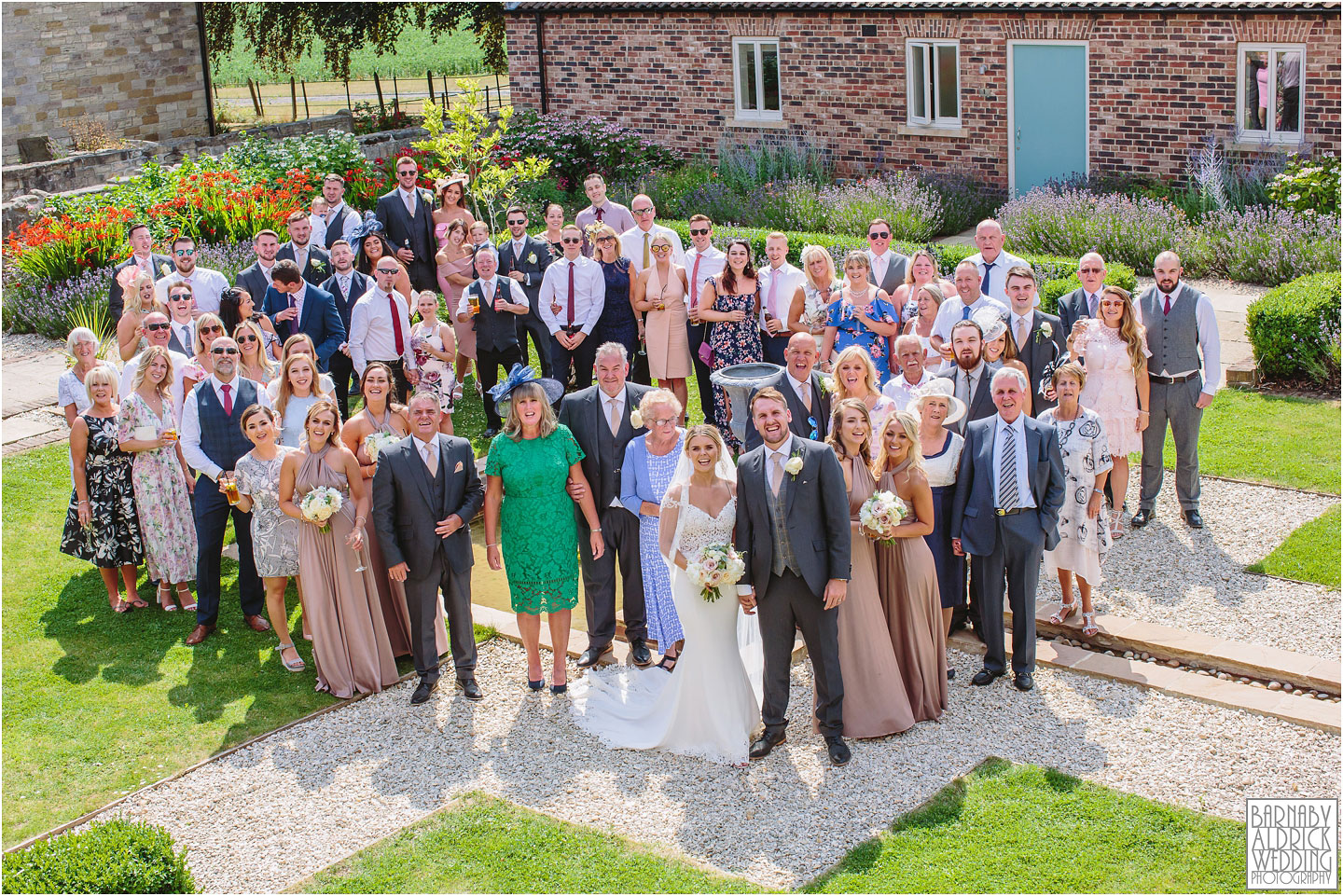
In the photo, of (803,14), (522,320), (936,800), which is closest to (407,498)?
(936,800)

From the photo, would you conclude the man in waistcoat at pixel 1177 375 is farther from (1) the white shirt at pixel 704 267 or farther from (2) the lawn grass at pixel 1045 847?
(2) the lawn grass at pixel 1045 847

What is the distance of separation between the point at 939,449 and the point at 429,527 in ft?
9.95

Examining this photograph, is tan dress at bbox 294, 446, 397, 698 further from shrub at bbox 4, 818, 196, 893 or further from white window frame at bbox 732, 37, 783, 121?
white window frame at bbox 732, 37, 783, 121

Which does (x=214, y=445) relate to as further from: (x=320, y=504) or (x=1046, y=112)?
(x=1046, y=112)

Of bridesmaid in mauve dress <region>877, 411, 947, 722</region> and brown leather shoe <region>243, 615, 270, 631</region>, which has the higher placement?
bridesmaid in mauve dress <region>877, 411, 947, 722</region>

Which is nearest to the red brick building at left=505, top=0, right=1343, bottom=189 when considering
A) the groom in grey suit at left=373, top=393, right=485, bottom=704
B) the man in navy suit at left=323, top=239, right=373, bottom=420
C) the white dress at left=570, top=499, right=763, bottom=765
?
the man in navy suit at left=323, top=239, right=373, bottom=420

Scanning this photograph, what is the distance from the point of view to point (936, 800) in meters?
6.79

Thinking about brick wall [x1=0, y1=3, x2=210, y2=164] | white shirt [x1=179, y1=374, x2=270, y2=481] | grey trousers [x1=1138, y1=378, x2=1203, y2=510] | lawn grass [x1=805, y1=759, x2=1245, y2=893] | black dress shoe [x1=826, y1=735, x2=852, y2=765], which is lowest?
lawn grass [x1=805, y1=759, x2=1245, y2=893]

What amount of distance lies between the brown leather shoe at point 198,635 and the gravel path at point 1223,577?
5714mm

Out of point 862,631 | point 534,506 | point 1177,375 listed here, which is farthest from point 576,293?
point 862,631

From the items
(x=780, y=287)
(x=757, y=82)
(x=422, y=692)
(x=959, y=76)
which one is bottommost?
(x=422, y=692)

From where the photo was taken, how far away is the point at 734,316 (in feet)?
36.2

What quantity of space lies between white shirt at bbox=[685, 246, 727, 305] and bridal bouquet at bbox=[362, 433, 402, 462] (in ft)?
12.6

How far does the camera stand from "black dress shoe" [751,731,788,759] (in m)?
7.39
